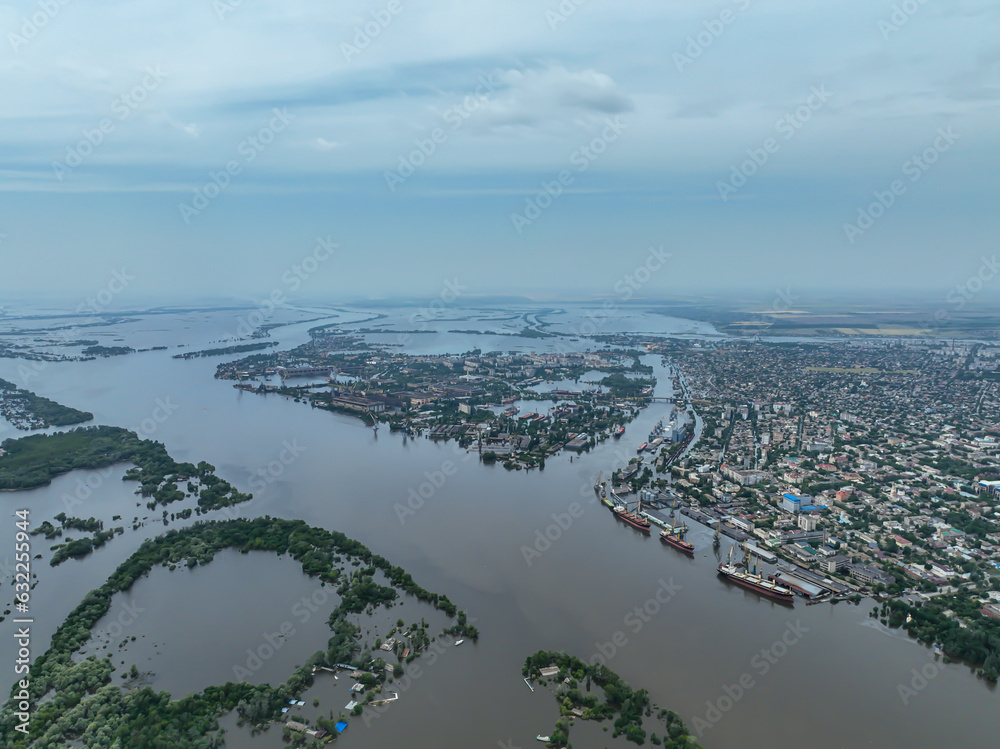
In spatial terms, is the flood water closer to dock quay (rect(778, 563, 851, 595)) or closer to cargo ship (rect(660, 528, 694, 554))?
cargo ship (rect(660, 528, 694, 554))

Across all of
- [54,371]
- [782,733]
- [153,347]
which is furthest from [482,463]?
[153,347]

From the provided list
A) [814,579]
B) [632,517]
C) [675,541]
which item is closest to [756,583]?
[814,579]

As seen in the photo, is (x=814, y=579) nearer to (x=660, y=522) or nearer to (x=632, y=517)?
(x=660, y=522)

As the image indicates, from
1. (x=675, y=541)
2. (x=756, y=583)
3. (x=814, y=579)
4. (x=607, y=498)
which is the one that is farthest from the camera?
(x=607, y=498)

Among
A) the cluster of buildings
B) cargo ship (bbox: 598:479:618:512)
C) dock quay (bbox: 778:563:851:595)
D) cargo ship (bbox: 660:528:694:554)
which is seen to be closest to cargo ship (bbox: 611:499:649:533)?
cargo ship (bbox: 598:479:618:512)

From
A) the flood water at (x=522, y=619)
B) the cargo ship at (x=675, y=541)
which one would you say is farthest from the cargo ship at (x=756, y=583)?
the cargo ship at (x=675, y=541)

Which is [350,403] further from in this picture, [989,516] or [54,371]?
[989,516]

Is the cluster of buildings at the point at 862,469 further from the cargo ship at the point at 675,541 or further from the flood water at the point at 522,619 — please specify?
the flood water at the point at 522,619
